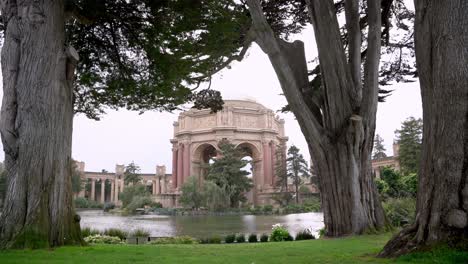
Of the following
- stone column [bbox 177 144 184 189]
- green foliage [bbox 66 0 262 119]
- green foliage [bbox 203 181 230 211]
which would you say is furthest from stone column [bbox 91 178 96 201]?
green foliage [bbox 66 0 262 119]

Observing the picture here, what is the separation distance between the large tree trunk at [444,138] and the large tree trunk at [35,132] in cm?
443

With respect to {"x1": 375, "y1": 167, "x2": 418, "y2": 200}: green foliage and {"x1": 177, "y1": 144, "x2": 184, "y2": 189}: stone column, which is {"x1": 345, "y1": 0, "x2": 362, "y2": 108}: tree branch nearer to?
{"x1": 375, "y1": 167, "x2": 418, "y2": 200}: green foliage

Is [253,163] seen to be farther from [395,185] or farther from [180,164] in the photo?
[395,185]

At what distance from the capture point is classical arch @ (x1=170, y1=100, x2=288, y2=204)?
156ft

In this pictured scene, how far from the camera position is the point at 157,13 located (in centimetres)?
753

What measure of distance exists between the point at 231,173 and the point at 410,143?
1746 centimetres

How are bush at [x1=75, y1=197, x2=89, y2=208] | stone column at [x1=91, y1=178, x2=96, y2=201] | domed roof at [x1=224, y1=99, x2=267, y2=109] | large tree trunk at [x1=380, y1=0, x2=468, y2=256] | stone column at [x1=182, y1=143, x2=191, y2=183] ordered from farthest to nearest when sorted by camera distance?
stone column at [x1=91, y1=178, x2=96, y2=201]
bush at [x1=75, y1=197, x2=89, y2=208]
stone column at [x1=182, y1=143, x2=191, y2=183]
domed roof at [x1=224, y1=99, x2=267, y2=109]
large tree trunk at [x1=380, y1=0, x2=468, y2=256]

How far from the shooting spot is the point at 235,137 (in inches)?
1858

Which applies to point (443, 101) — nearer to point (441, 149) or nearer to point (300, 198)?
point (441, 149)

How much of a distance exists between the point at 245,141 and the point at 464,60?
44564mm

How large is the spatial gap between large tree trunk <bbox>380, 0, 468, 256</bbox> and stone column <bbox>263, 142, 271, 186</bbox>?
45381 mm

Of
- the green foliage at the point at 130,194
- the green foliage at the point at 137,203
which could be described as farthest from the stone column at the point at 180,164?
the green foliage at the point at 137,203

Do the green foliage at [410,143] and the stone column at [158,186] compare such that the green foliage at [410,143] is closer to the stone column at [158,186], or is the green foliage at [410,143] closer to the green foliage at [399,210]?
the green foliage at [399,210]

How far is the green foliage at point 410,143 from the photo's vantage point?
33.9m
